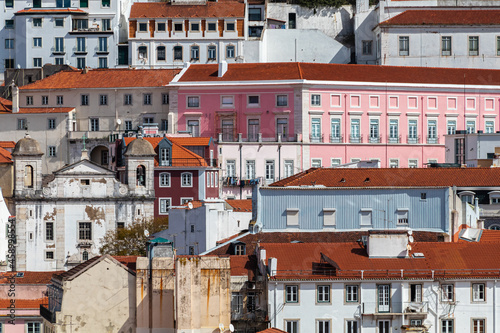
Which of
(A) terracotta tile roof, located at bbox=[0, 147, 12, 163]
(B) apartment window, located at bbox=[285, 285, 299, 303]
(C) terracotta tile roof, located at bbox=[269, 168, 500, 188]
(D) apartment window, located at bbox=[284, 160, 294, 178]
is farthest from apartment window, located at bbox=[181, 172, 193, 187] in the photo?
(B) apartment window, located at bbox=[285, 285, 299, 303]

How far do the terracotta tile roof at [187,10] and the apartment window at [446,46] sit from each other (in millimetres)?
15638

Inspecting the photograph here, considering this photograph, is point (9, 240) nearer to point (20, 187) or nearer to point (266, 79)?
point (20, 187)

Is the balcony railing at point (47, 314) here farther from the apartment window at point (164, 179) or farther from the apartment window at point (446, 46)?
the apartment window at point (446, 46)

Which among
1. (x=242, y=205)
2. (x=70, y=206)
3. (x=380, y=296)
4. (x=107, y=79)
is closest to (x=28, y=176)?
(x=70, y=206)

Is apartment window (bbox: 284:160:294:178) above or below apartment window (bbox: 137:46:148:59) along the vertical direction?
below

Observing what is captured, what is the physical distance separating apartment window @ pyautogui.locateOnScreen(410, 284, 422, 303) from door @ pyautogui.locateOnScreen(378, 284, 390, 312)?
87cm

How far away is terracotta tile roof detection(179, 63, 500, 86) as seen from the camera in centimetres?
10938

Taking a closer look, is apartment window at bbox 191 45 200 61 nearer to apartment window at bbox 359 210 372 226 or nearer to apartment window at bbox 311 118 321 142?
apartment window at bbox 311 118 321 142

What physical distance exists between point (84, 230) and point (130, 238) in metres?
5.32

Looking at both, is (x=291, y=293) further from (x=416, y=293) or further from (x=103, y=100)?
(x=103, y=100)

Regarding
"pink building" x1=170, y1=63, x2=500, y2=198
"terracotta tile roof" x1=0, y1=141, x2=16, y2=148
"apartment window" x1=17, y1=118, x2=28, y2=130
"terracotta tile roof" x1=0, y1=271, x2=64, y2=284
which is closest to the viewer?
"terracotta tile roof" x1=0, y1=271, x2=64, y2=284

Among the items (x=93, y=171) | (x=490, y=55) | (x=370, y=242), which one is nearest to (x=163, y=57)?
(x=490, y=55)

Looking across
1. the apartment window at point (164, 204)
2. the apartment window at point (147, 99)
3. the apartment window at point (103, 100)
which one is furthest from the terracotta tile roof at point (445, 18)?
the apartment window at point (164, 204)

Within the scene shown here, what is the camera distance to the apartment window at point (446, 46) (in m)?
120
